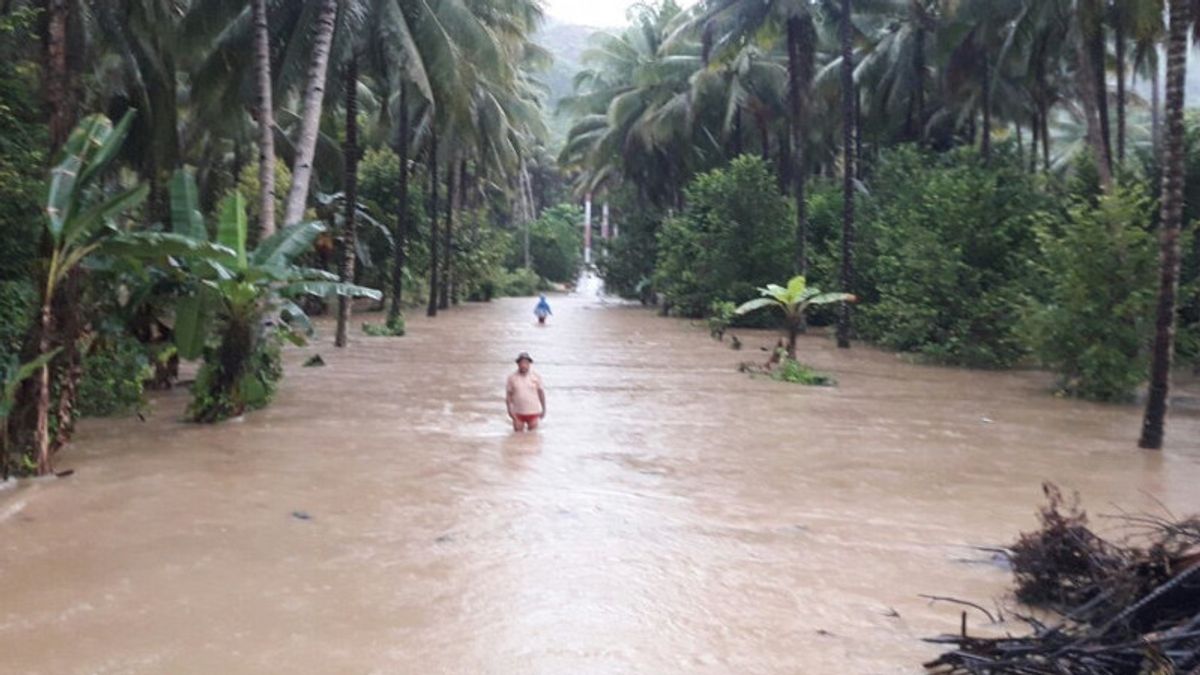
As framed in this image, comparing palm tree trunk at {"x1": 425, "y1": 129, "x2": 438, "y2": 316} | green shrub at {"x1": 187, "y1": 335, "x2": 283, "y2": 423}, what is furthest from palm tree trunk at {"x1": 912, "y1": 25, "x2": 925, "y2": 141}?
green shrub at {"x1": 187, "y1": 335, "x2": 283, "y2": 423}

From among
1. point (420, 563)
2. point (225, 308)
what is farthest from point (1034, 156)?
point (420, 563)

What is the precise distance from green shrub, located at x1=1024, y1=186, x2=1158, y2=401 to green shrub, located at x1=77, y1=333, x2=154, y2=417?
12524 mm

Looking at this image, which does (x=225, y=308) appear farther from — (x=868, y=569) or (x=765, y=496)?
(x=868, y=569)

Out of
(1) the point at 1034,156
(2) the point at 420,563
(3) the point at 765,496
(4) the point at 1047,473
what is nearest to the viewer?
(2) the point at 420,563

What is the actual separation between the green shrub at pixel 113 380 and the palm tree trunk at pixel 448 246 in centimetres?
2311

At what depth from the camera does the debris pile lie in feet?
14.0

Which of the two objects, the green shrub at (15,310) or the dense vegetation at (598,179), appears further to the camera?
the dense vegetation at (598,179)

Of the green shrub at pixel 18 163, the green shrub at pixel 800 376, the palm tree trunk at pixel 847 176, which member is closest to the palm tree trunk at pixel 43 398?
the green shrub at pixel 18 163

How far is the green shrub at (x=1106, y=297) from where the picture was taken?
15.1 metres

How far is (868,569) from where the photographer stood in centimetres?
684

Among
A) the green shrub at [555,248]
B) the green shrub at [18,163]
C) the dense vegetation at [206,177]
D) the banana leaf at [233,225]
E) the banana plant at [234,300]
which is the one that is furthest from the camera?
the green shrub at [555,248]

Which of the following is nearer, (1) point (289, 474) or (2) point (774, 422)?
Result: (1) point (289, 474)

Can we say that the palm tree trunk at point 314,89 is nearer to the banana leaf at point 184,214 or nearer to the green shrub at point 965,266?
the banana leaf at point 184,214

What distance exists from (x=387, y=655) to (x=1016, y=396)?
1358 centimetres
